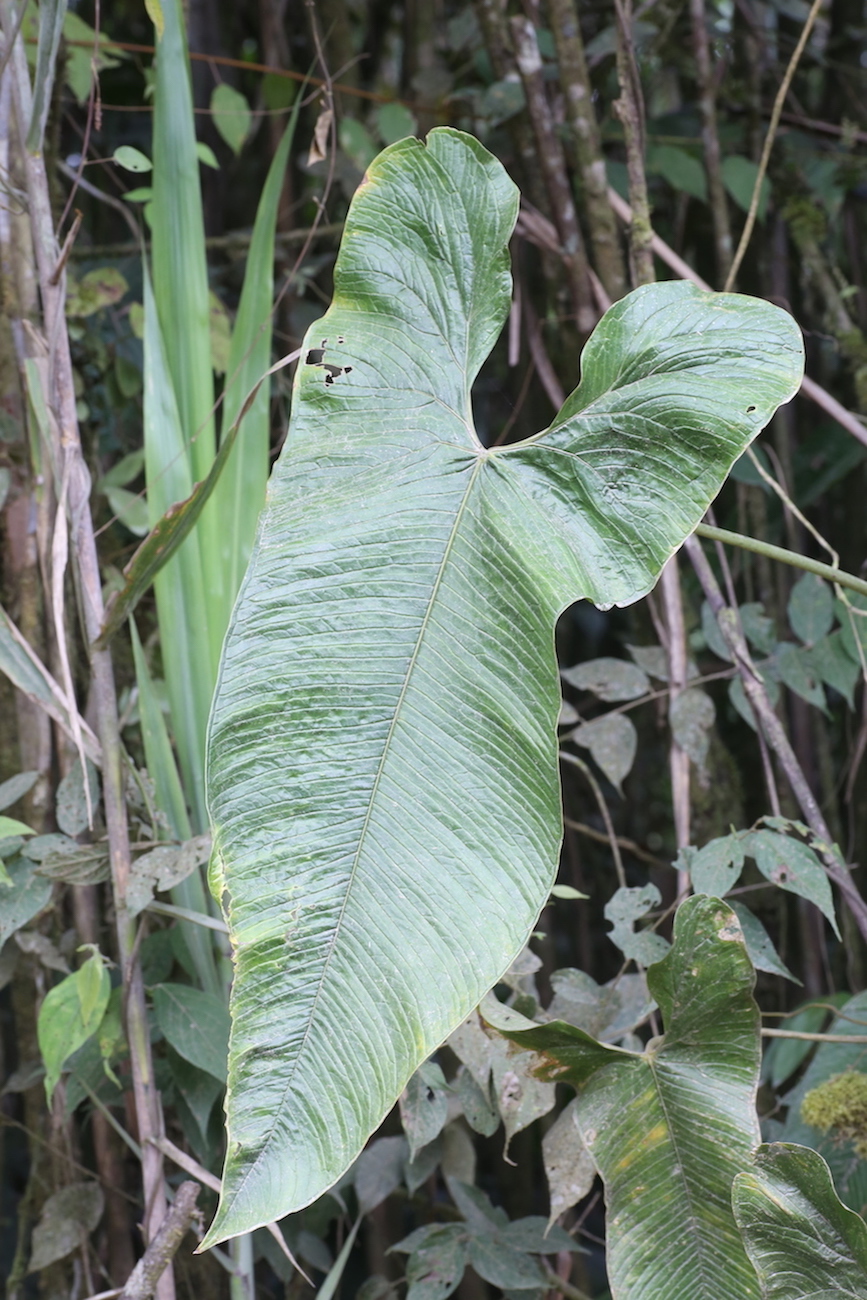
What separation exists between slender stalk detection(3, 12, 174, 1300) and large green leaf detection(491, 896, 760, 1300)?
10.3 inches

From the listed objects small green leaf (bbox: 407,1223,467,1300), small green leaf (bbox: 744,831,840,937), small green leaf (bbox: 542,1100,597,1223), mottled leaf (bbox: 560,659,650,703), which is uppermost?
mottled leaf (bbox: 560,659,650,703)

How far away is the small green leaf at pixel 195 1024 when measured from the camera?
690 millimetres

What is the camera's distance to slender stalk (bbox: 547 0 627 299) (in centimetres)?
112

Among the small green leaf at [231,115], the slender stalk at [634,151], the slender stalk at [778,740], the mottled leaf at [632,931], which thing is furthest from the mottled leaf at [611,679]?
the small green leaf at [231,115]

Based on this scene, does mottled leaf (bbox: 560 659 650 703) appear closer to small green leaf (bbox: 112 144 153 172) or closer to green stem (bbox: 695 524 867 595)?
green stem (bbox: 695 524 867 595)

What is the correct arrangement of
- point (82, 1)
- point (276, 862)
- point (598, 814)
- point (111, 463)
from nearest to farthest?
1. point (276, 862)
2. point (111, 463)
3. point (82, 1)
4. point (598, 814)

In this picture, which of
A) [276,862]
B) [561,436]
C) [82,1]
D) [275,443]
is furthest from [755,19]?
[276,862]

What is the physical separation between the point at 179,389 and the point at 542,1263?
2.68 feet

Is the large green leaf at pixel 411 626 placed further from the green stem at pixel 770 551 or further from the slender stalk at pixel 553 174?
the slender stalk at pixel 553 174

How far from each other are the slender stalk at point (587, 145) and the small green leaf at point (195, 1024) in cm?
86

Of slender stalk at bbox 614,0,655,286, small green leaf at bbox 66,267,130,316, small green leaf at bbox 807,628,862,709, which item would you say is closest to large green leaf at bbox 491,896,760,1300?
small green leaf at bbox 807,628,862,709

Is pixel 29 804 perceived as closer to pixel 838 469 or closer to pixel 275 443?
pixel 275 443

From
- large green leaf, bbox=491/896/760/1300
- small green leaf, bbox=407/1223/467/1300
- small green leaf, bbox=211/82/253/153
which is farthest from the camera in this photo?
small green leaf, bbox=211/82/253/153

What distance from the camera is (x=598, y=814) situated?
2082mm
